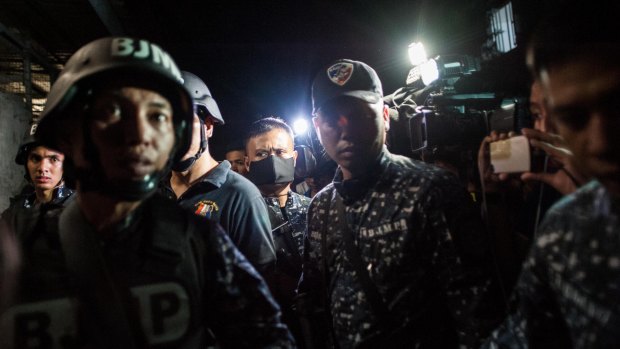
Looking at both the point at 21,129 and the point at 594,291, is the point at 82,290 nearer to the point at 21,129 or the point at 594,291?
the point at 594,291

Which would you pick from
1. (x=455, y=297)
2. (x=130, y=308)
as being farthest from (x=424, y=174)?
(x=130, y=308)

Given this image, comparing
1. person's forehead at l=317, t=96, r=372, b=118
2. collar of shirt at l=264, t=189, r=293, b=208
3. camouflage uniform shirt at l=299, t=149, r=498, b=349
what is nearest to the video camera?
camouflage uniform shirt at l=299, t=149, r=498, b=349

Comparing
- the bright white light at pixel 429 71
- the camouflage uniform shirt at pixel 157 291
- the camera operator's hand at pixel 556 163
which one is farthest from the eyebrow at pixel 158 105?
the bright white light at pixel 429 71

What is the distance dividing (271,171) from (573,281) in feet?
10.4

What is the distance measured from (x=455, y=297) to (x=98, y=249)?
5.52 ft

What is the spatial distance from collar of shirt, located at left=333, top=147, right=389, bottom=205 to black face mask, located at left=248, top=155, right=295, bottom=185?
1.72 metres

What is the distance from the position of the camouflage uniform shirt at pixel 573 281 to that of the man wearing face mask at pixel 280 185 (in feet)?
7.56

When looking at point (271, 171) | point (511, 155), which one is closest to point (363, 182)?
point (511, 155)

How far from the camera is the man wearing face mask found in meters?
3.68

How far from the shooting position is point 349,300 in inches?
85.5

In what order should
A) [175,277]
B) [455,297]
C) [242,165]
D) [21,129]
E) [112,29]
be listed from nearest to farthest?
[175,277] < [455,297] < [242,165] < [21,129] < [112,29]

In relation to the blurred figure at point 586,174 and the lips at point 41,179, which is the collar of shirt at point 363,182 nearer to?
the blurred figure at point 586,174

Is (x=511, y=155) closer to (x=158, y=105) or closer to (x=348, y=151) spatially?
(x=348, y=151)

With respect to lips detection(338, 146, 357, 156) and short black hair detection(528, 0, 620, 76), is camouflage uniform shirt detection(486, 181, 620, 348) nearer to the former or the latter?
short black hair detection(528, 0, 620, 76)
